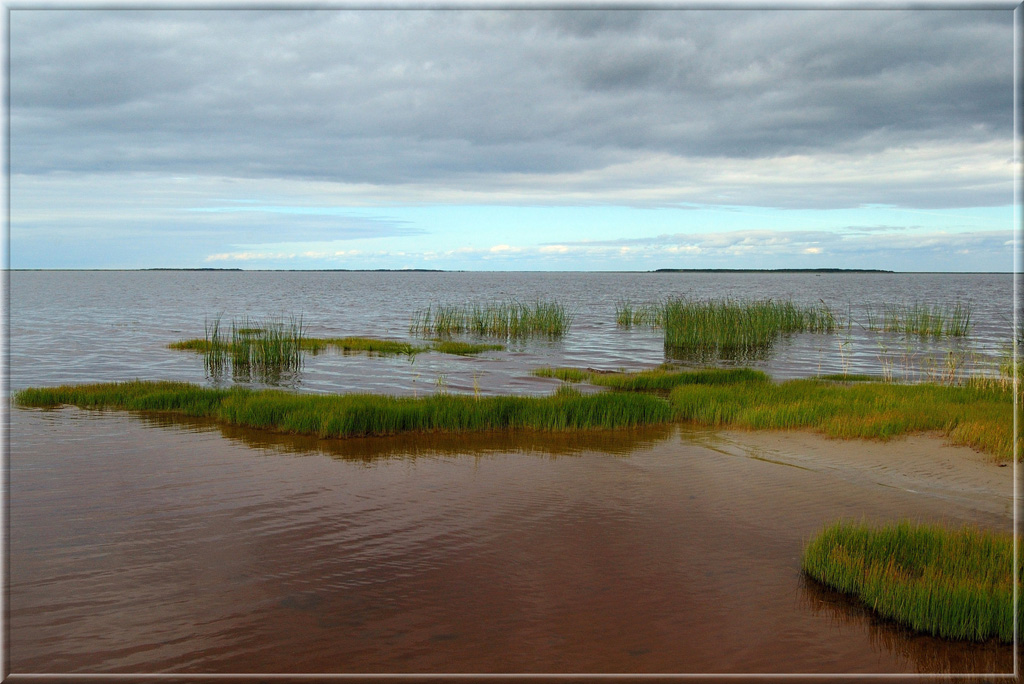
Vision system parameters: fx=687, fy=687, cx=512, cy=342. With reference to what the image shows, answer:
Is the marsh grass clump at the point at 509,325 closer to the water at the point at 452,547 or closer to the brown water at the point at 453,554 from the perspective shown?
the water at the point at 452,547

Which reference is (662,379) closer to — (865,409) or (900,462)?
(865,409)

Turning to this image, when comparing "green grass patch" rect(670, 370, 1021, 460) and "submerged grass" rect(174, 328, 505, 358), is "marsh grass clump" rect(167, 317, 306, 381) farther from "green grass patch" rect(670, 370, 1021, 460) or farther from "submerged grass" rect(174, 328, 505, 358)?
"green grass patch" rect(670, 370, 1021, 460)

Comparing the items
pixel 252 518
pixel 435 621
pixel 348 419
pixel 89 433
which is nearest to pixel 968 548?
pixel 435 621

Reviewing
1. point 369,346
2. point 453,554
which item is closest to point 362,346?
point 369,346

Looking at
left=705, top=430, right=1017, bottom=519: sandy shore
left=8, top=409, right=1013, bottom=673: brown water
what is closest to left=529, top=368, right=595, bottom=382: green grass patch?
left=705, top=430, right=1017, bottom=519: sandy shore

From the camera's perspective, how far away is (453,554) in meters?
7.07

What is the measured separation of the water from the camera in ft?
17.5

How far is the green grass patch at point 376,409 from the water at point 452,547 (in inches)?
18.0

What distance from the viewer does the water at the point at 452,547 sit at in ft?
17.5

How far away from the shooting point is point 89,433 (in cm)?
1200

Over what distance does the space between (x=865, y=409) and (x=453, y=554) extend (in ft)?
31.0

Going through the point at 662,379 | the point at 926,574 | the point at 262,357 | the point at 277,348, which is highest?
the point at 277,348

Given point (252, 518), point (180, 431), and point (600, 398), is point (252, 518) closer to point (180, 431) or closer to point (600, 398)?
point (180, 431)

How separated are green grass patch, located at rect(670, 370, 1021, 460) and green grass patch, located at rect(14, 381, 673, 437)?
1343 millimetres
